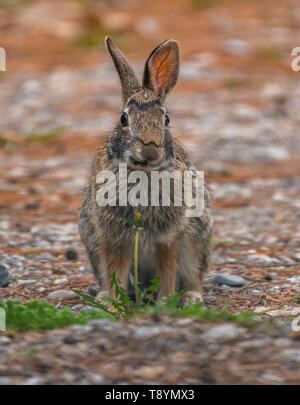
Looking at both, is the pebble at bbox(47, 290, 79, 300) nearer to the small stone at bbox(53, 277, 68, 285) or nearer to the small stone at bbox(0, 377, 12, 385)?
the small stone at bbox(53, 277, 68, 285)

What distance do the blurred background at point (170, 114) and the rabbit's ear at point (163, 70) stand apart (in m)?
0.67

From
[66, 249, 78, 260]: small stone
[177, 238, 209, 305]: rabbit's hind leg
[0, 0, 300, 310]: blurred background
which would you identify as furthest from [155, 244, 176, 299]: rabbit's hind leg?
[66, 249, 78, 260]: small stone

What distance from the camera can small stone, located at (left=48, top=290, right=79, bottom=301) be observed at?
5539 millimetres

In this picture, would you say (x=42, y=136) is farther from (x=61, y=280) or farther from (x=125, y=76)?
(x=125, y=76)

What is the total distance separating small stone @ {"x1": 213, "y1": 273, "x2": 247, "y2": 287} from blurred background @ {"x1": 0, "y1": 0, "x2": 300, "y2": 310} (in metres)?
0.08

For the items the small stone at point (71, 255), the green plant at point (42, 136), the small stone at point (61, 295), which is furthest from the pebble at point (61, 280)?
the green plant at point (42, 136)

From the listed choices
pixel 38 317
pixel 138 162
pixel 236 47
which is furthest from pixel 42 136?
pixel 38 317

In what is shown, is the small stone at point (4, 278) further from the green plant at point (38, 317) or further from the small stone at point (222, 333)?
the small stone at point (222, 333)

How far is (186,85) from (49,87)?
6.90 feet

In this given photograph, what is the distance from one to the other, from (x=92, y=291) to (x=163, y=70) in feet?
5.59

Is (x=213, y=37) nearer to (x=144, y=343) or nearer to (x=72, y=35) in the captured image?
(x=72, y=35)

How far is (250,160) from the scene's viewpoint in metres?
9.83

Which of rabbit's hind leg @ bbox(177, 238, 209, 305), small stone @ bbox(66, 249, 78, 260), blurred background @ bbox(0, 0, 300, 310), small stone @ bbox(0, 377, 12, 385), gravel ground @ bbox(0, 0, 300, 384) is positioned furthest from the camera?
blurred background @ bbox(0, 0, 300, 310)

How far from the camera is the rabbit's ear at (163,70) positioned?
524cm
